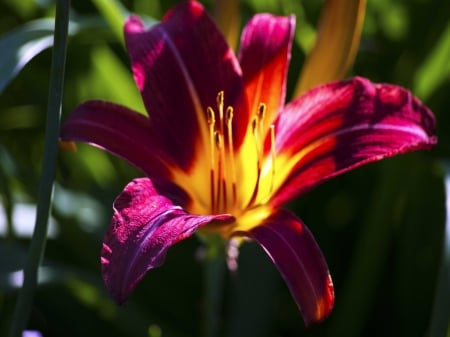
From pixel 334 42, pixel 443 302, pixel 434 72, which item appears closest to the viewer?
pixel 443 302

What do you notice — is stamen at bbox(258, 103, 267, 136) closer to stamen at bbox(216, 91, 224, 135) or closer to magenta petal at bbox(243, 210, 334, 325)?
stamen at bbox(216, 91, 224, 135)

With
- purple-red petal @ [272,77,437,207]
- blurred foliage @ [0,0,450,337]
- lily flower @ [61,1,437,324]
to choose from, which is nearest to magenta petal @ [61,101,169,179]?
lily flower @ [61,1,437,324]

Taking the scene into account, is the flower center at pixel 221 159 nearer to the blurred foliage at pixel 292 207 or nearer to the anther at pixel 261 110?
the anther at pixel 261 110

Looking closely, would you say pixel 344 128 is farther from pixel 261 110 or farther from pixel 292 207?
pixel 292 207

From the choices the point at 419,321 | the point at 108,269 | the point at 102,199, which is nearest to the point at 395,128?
the point at 108,269

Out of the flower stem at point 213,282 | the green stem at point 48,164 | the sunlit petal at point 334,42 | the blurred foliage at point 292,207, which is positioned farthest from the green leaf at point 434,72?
the green stem at point 48,164

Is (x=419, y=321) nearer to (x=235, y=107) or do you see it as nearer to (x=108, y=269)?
(x=235, y=107)

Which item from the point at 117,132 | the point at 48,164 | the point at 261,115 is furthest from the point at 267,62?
the point at 48,164
